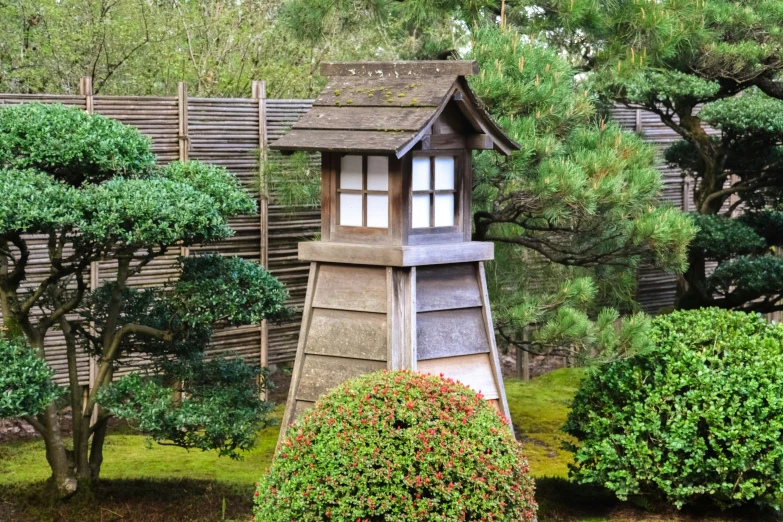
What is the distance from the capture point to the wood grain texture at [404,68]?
6086 mm

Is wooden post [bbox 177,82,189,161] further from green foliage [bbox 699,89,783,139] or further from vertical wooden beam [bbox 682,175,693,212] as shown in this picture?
vertical wooden beam [bbox 682,175,693,212]

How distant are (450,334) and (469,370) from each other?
0.28 metres

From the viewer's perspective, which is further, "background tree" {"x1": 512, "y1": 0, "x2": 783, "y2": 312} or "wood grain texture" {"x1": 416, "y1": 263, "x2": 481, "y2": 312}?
"background tree" {"x1": 512, "y1": 0, "x2": 783, "y2": 312}

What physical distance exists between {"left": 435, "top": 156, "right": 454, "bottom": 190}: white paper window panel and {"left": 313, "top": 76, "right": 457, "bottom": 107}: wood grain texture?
0.44 metres

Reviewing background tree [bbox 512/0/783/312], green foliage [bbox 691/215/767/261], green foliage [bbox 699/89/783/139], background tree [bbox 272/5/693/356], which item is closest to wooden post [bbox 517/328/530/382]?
background tree [bbox 512/0/783/312]

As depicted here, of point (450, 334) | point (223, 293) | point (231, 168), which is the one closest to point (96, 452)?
point (223, 293)

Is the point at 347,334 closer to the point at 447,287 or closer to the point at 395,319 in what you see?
the point at 395,319

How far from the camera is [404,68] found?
252 inches

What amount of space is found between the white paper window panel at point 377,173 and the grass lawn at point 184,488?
89.5 inches

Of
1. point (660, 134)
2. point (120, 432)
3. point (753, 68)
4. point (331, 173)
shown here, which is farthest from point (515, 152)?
point (660, 134)

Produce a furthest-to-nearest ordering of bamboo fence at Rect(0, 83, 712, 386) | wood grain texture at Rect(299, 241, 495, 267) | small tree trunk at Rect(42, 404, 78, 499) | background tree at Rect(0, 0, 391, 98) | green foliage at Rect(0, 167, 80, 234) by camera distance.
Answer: background tree at Rect(0, 0, 391, 98)
bamboo fence at Rect(0, 83, 712, 386)
small tree trunk at Rect(42, 404, 78, 499)
wood grain texture at Rect(299, 241, 495, 267)
green foliage at Rect(0, 167, 80, 234)

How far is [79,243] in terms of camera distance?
238 inches

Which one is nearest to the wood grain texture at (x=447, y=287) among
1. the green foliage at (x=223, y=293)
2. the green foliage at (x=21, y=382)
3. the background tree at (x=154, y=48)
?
the green foliage at (x=223, y=293)

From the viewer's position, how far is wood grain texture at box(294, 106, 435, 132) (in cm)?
598
